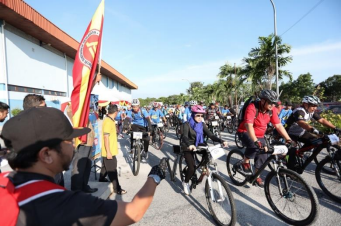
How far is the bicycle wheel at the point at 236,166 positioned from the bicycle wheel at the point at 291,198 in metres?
0.88

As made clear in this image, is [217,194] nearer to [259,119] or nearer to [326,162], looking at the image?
[259,119]

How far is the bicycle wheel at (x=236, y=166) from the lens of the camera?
14.8 feet

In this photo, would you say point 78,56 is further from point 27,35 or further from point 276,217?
point 27,35

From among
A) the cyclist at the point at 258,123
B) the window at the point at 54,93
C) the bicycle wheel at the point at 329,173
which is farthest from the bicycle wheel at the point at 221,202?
the window at the point at 54,93

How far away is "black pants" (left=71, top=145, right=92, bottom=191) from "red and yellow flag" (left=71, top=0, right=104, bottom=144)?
26 centimetres

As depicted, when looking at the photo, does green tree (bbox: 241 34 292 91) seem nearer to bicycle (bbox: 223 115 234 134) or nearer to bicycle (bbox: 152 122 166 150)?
bicycle (bbox: 223 115 234 134)

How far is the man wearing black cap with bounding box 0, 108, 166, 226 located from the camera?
0.96 metres

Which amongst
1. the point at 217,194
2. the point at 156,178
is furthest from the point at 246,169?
the point at 156,178

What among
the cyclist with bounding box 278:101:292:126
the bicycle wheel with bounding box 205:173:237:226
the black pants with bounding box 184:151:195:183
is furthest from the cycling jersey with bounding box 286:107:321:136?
the cyclist with bounding box 278:101:292:126

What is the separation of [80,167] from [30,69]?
1515cm

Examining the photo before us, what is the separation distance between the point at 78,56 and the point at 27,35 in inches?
630

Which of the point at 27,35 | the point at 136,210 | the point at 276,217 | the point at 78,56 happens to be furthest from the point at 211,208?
the point at 27,35

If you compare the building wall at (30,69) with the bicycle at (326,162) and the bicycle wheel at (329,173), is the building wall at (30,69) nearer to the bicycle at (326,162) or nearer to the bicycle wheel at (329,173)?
the bicycle at (326,162)

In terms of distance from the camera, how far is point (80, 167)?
360 cm
